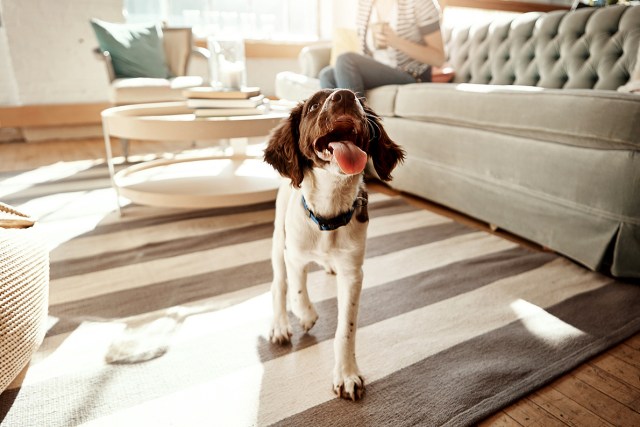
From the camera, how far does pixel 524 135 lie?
66.1 inches

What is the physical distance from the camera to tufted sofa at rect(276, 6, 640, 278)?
4.50 feet

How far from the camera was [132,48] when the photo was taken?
11.5 ft

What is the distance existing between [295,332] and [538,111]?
1.21 m

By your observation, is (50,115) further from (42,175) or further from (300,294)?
(300,294)

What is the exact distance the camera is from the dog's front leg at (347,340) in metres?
0.97

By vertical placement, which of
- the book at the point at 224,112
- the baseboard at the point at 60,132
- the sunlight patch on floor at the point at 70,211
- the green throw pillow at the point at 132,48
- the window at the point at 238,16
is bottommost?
the sunlight patch on floor at the point at 70,211

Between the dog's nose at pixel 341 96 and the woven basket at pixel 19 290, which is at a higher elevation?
the dog's nose at pixel 341 96

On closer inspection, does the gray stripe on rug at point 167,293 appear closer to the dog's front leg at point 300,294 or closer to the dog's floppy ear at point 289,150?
the dog's front leg at point 300,294

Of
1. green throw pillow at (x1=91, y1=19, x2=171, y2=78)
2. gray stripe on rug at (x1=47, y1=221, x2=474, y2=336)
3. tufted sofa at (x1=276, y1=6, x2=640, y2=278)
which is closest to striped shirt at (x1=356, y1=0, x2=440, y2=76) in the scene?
tufted sofa at (x1=276, y1=6, x2=640, y2=278)

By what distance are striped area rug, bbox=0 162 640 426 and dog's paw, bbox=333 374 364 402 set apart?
0.02 meters

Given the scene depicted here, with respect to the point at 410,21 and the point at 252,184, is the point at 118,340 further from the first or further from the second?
the point at 410,21

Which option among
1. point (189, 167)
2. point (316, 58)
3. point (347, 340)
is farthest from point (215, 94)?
point (316, 58)

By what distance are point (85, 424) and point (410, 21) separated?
8.32 ft

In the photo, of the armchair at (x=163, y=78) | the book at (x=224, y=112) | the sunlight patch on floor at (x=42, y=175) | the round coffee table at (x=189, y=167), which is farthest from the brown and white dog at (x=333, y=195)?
the armchair at (x=163, y=78)
